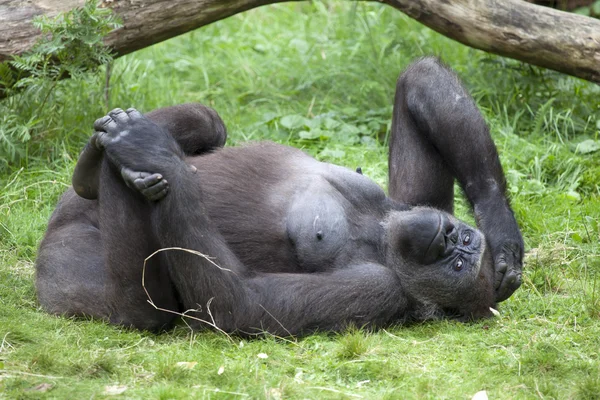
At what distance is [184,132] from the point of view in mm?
→ 4723

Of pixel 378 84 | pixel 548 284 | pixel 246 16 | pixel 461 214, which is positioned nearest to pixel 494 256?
pixel 548 284

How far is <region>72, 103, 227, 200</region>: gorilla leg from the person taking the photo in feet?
14.2

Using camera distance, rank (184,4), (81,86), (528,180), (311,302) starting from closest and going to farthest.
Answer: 1. (311,302)
2. (184,4)
3. (528,180)
4. (81,86)

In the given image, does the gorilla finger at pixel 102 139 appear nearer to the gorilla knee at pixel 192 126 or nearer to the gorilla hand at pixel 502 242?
the gorilla knee at pixel 192 126

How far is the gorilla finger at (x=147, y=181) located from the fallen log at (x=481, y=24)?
222cm

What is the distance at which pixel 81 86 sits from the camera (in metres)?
6.70

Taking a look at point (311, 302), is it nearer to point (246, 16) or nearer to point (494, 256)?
point (494, 256)

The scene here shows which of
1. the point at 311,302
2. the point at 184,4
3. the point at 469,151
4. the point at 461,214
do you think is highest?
the point at 184,4

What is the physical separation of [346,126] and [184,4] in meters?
1.84

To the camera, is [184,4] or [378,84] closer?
[184,4]

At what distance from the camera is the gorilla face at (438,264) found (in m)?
4.27

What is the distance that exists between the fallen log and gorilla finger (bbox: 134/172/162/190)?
2222 mm

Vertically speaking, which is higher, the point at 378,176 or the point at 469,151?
Answer: the point at 469,151

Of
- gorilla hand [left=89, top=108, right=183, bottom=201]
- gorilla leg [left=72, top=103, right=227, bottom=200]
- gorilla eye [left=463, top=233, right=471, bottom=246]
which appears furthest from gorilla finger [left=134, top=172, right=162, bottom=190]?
gorilla eye [left=463, top=233, right=471, bottom=246]
